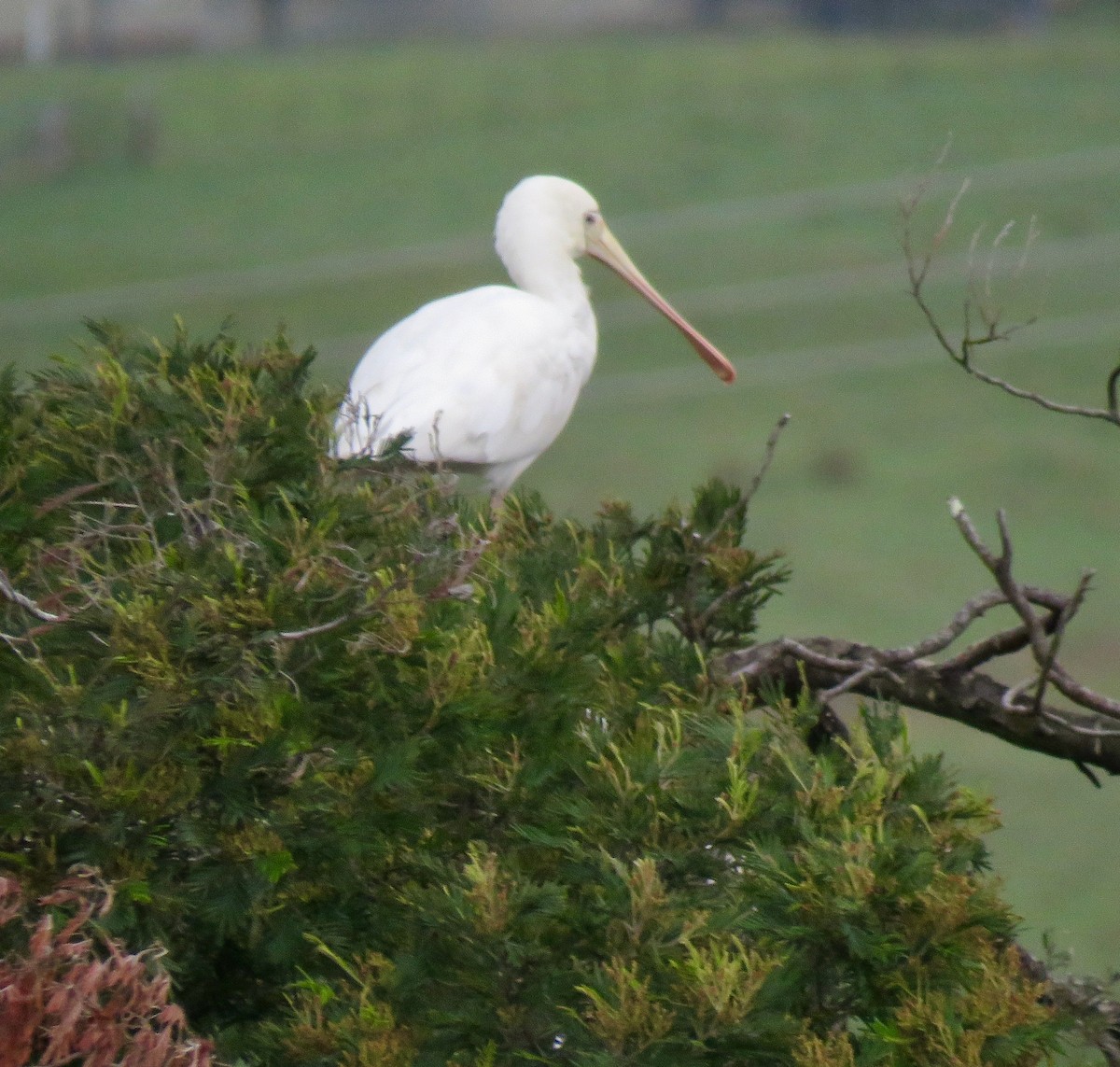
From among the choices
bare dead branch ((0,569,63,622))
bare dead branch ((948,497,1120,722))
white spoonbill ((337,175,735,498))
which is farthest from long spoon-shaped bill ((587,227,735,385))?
bare dead branch ((0,569,63,622))

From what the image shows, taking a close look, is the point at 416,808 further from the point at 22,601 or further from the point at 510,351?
the point at 510,351

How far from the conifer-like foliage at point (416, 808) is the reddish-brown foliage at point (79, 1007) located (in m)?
0.18

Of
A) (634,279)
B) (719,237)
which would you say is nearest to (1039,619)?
(634,279)

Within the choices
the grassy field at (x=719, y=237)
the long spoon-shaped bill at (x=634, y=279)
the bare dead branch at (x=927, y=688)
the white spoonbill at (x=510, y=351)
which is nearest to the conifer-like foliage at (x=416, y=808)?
the bare dead branch at (x=927, y=688)

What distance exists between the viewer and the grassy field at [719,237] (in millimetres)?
24297

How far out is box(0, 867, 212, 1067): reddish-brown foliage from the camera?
1898 mm

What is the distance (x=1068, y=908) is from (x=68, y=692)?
41.3 feet

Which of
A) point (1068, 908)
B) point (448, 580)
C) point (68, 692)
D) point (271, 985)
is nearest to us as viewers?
point (68, 692)

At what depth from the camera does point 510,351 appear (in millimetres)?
5855

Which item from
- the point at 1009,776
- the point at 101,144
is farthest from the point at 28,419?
the point at 101,144

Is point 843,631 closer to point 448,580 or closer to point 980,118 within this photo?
point 980,118

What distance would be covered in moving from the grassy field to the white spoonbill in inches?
533

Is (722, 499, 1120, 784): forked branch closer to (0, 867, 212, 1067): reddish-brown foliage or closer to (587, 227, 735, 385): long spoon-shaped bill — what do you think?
(0, 867, 212, 1067): reddish-brown foliage

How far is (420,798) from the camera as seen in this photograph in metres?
2.41
